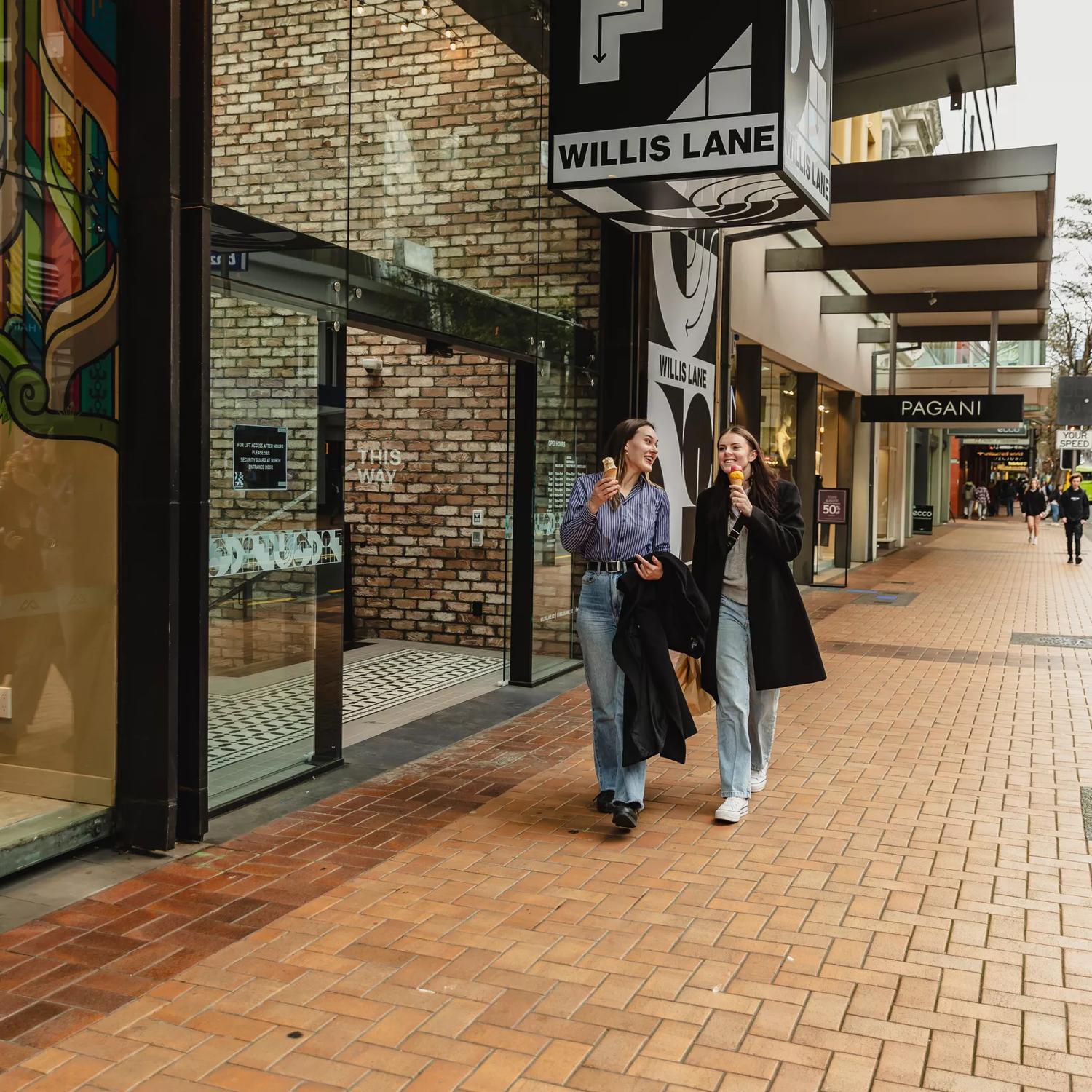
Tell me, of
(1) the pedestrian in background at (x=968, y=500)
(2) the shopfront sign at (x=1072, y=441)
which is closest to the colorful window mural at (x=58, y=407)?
(2) the shopfront sign at (x=1072, y=441)

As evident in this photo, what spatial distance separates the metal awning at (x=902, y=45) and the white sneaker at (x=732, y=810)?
601cm

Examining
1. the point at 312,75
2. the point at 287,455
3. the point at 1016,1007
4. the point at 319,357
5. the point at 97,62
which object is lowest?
the point at 1016,1007

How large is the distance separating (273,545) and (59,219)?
6.06ft

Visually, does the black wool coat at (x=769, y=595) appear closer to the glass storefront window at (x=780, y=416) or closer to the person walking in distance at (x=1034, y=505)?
the glass storefront window at (x=780, y=416)

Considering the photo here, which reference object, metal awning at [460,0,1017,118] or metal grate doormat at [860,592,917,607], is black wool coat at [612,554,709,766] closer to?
metal awning at [460,0,1017,118]

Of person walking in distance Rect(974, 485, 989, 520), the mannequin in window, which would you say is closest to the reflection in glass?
the mannequin in window

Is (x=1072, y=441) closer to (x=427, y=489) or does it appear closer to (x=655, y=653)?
(x=427, y=489)

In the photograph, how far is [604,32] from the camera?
7.35 metres

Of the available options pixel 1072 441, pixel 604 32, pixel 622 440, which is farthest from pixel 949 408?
pixel 622 440

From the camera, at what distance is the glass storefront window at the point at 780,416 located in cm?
1666

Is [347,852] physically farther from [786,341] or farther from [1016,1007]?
[786,341]

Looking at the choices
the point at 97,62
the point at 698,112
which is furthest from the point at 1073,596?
the point at 97,62

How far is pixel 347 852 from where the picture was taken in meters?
5.21

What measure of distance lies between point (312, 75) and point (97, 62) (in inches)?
60.0
